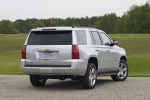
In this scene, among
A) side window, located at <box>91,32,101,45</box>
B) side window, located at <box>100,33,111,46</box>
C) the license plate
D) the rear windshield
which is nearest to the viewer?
the license plate

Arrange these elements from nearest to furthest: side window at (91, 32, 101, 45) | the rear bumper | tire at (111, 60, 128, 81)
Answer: the rear bumper < side window at (91, 32, 101, 45) < tire at (111, 60, 128, 81)

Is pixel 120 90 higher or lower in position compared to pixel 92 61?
lower

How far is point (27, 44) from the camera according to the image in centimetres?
1101

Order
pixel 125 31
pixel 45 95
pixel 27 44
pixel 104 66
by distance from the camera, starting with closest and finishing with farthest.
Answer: pixel 45 95 → pixel 27 44 → pixel 104 66 → pixel 125 31

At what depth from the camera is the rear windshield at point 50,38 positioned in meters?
10.7

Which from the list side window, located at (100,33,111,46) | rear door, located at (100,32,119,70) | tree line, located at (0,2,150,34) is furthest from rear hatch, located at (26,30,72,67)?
tree line, located at (0,2,150,34)

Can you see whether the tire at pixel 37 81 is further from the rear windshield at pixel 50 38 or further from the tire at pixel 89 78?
the tire at pixel 89 78

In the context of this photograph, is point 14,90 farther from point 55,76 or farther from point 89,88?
point 89,88

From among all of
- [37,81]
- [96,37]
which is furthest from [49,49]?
[96,37]

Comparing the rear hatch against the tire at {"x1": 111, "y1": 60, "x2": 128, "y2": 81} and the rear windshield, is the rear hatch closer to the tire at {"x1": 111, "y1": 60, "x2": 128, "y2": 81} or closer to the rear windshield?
the rear windshield

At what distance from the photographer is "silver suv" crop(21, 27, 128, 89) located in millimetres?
10383

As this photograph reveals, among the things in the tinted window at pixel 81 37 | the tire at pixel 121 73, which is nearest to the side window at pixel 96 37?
the tinted window at pixel 81 37

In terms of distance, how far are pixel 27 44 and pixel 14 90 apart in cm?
131

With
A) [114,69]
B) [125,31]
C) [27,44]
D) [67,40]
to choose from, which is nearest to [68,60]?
[67,40]
